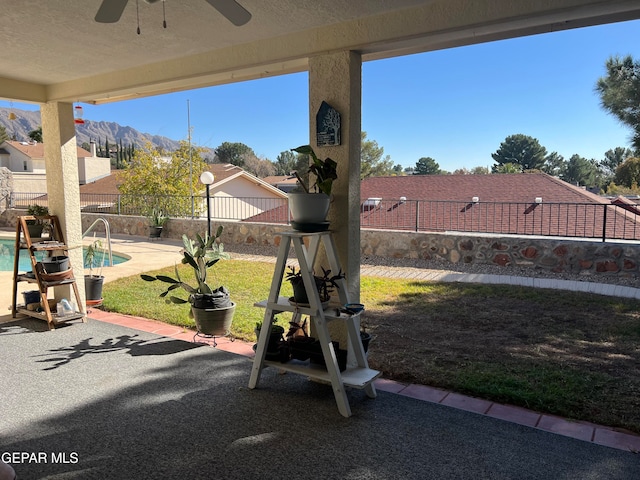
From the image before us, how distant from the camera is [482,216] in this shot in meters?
8.80

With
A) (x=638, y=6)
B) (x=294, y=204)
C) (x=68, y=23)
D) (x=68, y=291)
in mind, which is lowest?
(x=68, y=291)

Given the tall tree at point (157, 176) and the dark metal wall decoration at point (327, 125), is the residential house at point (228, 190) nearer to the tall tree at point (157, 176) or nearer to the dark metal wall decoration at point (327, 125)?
the tall tree at point (157, 176)

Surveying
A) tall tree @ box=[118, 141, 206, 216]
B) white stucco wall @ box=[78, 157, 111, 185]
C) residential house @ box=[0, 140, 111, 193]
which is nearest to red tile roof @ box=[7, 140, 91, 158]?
residential house @ box=[0, 140, 111, 193]

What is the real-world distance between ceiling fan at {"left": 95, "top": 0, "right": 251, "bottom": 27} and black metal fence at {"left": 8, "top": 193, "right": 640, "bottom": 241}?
19.1 ft

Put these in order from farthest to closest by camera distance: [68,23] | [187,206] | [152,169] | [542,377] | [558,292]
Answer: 1. [152,169]
2. [187,206]
3. [558,292]
4. [542,377]
5. [68,23]

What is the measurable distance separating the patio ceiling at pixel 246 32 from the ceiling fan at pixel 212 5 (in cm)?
37

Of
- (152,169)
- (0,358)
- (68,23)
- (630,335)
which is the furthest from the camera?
(152,169)

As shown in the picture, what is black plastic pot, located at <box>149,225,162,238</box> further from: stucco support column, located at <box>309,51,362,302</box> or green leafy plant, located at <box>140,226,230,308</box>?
stucco support column, located at <box>309,51,362,302</box>

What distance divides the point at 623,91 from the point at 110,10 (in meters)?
5.02

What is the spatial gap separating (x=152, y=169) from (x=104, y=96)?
8.81 metres

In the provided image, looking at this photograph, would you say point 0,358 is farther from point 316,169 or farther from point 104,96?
point 316,169

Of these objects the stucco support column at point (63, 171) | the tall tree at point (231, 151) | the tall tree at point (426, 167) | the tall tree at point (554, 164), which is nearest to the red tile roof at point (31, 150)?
the tall tree at point (231, 151)

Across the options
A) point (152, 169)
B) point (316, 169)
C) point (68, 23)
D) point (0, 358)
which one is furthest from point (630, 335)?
point (152, 169)

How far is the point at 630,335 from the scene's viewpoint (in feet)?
11.9
